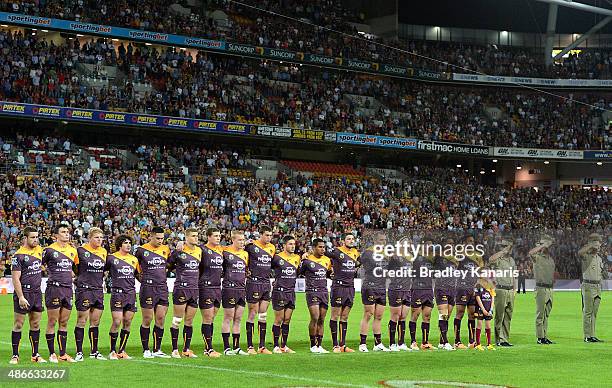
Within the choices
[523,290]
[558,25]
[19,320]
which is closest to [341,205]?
[523,290]

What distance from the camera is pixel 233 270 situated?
733 inches

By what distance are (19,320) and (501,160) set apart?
191 feet

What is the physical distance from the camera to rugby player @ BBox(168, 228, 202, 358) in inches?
704

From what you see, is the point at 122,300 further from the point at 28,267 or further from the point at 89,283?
the point at 28,267

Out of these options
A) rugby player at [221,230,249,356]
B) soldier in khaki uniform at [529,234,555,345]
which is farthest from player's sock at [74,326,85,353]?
soldier in khaki uniform at [529,234,555,345]

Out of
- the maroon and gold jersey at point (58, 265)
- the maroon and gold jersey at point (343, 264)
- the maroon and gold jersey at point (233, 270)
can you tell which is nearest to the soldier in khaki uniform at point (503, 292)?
the maroon and gold jersey at point (343, 264)

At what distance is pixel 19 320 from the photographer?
53.8 feet

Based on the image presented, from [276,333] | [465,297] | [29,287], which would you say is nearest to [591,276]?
[465,297]

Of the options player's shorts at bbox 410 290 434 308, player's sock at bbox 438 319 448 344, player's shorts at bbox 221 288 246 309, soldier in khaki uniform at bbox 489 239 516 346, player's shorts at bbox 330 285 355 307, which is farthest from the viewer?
soldier in khaki uniform at bbox 489 239 516 346

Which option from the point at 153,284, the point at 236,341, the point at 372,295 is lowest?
the point at 236,341

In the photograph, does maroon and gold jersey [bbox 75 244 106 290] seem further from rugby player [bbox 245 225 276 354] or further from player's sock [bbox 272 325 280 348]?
player's sock [bbox 272 325 280 348]

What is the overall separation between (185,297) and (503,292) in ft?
24.2

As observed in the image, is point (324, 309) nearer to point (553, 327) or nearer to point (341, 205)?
point (553, 327)

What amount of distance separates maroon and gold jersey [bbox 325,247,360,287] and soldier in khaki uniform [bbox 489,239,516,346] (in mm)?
3211
